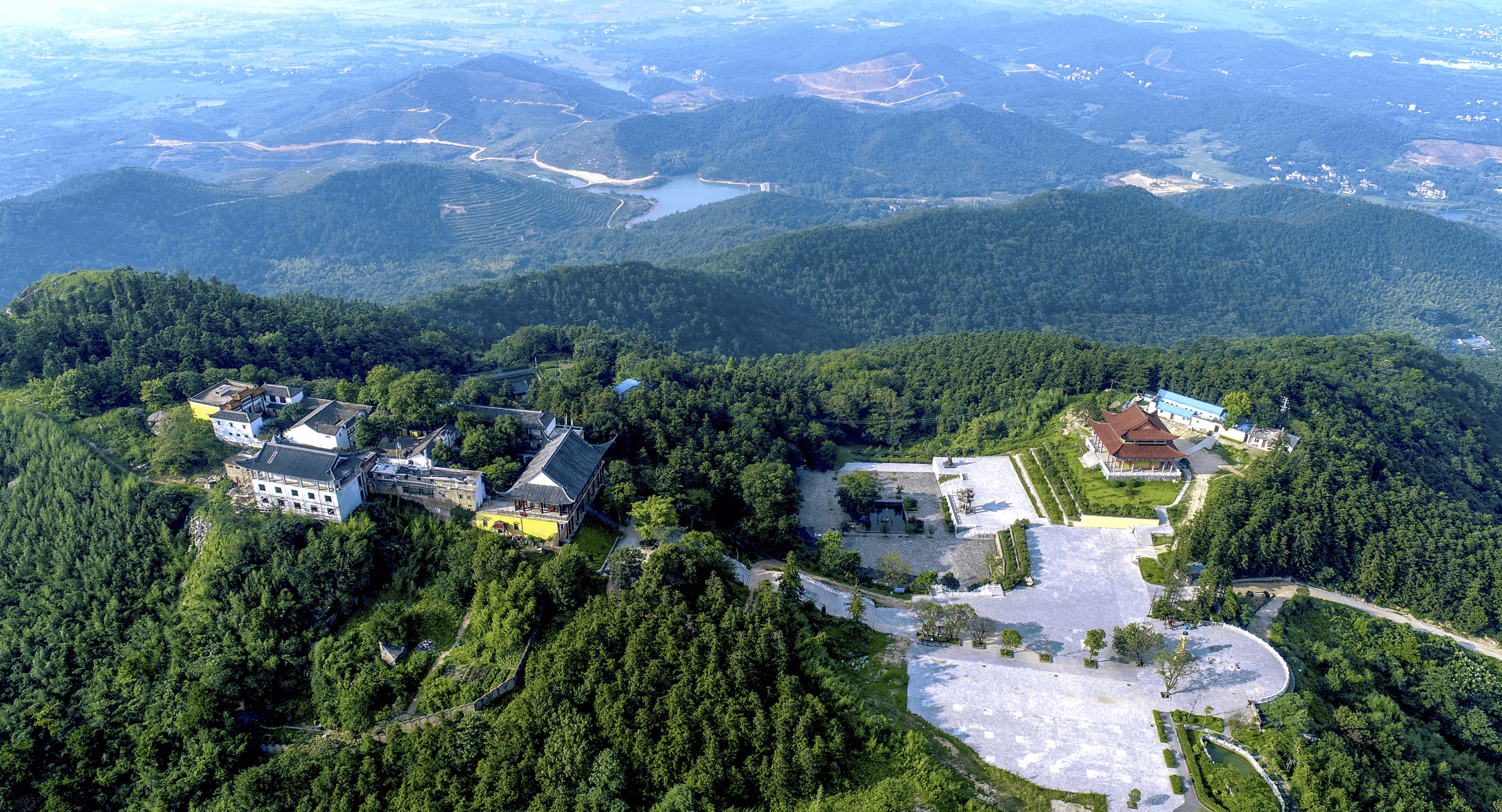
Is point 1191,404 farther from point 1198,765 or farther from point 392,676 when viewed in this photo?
point 392,676

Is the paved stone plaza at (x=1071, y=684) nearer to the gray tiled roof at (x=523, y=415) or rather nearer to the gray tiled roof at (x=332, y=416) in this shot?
the gray tiled roof at (x=523, y=415)

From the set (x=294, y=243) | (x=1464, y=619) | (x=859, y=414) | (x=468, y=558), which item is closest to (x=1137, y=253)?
(x=859, y=414)

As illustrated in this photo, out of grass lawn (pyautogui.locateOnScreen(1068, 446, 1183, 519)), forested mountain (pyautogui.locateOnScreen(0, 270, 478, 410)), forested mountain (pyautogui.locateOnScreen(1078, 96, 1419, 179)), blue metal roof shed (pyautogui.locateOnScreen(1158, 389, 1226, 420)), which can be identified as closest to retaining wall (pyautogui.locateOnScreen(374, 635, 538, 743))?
forested mountain (pyautogui.locateOnScreen(0, 270, 478, 410))

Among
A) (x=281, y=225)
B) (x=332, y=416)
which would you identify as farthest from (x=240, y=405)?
(x=281, y=225)

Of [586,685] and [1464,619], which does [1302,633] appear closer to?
[1464,619]

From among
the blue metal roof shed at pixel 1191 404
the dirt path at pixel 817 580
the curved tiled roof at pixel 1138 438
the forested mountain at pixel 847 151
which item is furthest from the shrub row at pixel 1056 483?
the forested mountain at pixel 847 151

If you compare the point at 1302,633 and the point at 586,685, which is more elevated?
the point at 586,685

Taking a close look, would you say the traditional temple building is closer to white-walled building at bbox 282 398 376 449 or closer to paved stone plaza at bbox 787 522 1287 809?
paved stone plaza at bbox 787 522 1287 809
